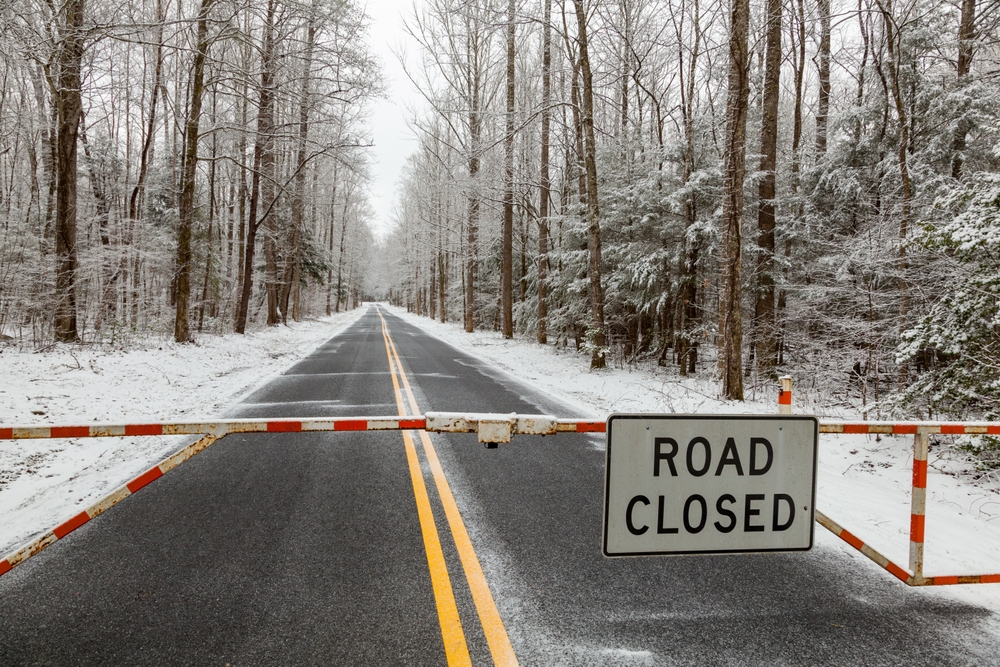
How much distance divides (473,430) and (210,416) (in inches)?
270

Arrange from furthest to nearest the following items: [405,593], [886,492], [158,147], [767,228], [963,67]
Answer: [158,147]
[767,228]
[963,67]
[886,492]
[405,593]

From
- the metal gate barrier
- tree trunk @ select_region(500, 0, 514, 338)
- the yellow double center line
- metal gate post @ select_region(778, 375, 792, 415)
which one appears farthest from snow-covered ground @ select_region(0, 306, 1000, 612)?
tree trunk @ select_region(500, 0, 514, 338)

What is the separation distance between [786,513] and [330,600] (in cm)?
276

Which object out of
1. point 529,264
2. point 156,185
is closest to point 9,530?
point 529,264

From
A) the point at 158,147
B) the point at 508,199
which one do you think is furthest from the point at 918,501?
the point at 158,147

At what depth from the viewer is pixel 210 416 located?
27.4ft

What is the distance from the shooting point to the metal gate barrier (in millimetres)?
2824

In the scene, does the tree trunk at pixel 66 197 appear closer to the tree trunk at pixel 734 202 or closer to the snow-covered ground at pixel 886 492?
the snow-covered ground at pixel 886 492

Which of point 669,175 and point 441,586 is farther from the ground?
point 669,175

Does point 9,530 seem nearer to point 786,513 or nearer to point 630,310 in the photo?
point 786,513

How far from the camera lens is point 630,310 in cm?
1731

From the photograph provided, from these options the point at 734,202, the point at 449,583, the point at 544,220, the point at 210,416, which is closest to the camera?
the point at 449,583

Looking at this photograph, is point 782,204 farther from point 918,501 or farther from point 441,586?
point 441,586

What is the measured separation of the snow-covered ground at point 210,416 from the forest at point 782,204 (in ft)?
3.22
